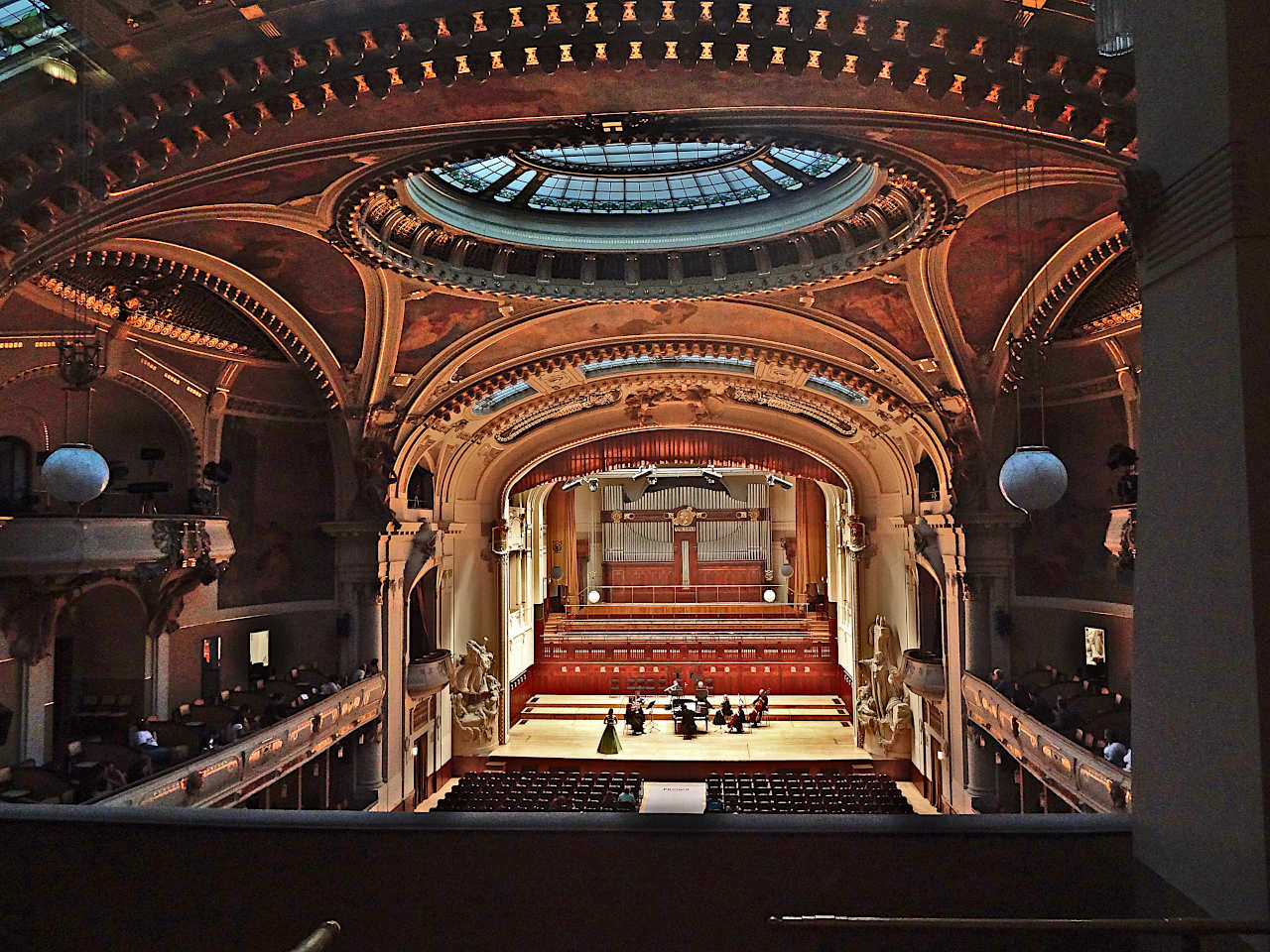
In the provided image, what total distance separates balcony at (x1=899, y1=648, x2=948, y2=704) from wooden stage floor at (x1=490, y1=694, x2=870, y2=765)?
370 cm

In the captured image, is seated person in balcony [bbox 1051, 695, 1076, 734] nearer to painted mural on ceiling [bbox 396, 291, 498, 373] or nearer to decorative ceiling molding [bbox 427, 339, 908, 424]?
decorative ceiling molding [bbox 427, 339, 908, 424]

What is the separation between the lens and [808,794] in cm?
1527

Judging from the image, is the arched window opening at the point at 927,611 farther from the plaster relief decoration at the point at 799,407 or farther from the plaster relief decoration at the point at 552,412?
the plaster relief decoration at the point at 552,412

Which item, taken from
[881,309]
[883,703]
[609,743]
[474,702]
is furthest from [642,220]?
[883,703]

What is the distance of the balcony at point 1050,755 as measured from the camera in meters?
8.19

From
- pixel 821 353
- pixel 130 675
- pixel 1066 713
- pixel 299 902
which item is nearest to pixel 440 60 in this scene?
pixel 299 902

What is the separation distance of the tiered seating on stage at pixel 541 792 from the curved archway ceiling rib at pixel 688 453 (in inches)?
294

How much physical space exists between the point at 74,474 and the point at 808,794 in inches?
510

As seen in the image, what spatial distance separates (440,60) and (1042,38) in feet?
11.8

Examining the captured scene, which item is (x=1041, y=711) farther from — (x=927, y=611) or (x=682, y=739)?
(x=682, y=739)

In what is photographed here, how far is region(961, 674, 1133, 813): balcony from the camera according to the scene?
322 inches

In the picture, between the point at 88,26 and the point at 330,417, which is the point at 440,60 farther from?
the point at 330,417

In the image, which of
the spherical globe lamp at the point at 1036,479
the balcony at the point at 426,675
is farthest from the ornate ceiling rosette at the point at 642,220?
the balcony at the point at 426,675

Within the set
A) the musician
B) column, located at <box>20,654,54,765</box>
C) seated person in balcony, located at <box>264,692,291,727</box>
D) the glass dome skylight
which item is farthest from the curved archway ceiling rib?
column, located at <box>20,654,54,765</box>
